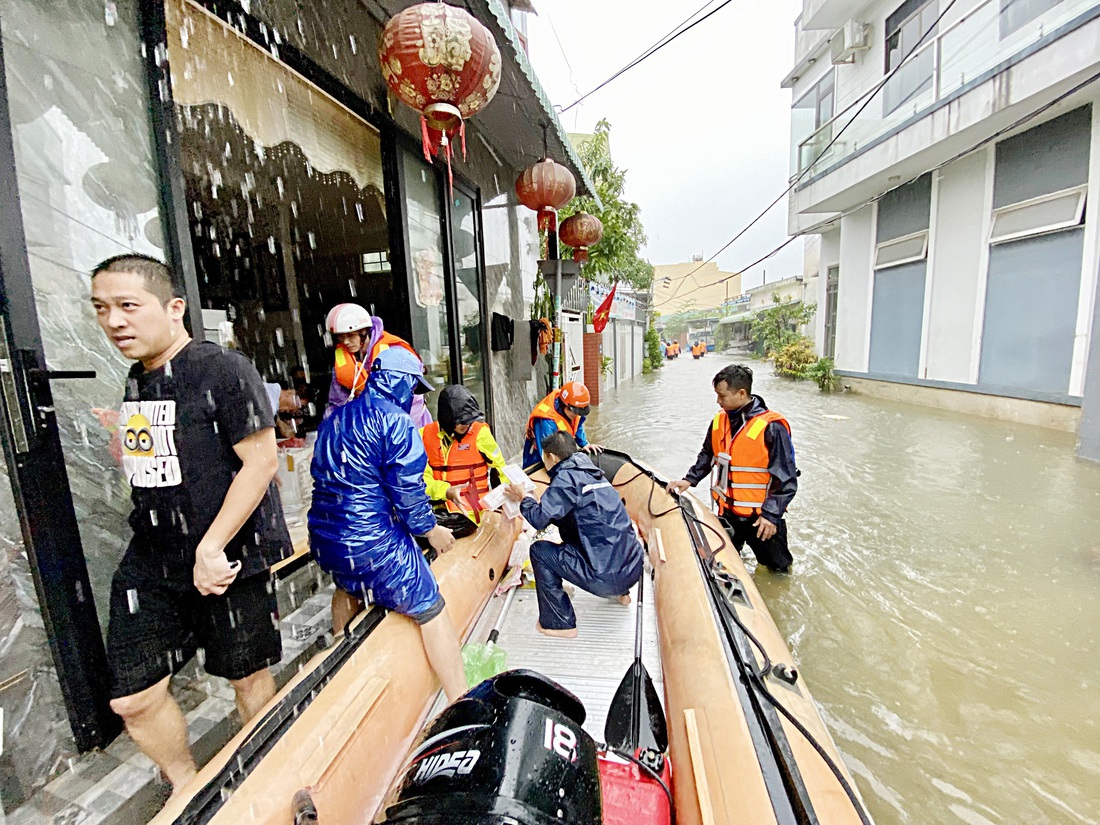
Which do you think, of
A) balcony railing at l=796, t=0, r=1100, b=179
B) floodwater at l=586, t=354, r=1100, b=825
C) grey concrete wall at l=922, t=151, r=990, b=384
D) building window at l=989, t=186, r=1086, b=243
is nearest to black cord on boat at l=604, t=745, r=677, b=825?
floodwater at l=586, t=354, r=1100, b=825

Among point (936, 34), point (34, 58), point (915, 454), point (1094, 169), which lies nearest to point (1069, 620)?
point (915, 454)

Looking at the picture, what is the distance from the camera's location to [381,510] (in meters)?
1.75

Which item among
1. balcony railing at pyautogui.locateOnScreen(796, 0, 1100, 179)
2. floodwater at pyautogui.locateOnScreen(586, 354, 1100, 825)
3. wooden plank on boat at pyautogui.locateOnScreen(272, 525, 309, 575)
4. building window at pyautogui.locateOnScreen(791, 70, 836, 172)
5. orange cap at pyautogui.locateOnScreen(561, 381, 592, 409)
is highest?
building window at pyautogui.locateOnScreen(791, 70, 836, 172)

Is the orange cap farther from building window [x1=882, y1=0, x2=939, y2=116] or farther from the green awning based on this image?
the green awning

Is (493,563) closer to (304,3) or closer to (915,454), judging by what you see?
(304,3)

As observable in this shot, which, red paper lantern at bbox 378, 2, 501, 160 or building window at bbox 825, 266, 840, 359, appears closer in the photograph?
red paper lantern at bbox 378, 2, 501, 160

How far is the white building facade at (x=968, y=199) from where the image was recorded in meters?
7.34

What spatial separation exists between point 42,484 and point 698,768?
83.1 inches

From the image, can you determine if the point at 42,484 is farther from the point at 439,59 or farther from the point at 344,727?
the point at 439,59

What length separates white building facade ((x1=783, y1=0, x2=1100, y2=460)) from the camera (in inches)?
289

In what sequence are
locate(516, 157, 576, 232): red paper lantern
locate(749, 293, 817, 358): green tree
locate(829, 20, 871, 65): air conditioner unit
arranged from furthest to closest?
1. locate(749, 293, 817, 358): green tree
2. locate(829, 20, 871, 65): air conditioner unit
3. locate(516, 157, 576, 232): red paper lantern

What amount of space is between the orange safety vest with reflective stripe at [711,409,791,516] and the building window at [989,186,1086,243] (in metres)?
8.63

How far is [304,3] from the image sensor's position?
2818 millimetres

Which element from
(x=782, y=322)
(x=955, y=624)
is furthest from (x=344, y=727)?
(x=782, y=322)
